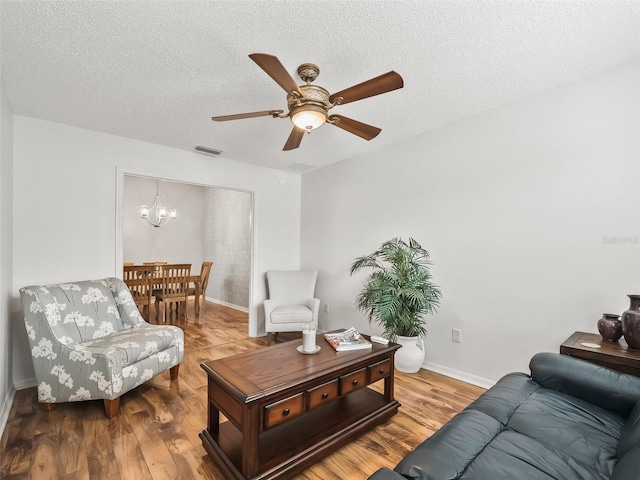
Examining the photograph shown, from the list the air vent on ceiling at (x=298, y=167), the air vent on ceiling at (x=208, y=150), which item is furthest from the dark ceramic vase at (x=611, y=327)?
the air vent on ceiling at (x=208, y=150)

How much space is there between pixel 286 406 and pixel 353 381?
54 centimetres

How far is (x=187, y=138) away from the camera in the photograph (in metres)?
3.39

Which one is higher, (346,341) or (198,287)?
(346,341)

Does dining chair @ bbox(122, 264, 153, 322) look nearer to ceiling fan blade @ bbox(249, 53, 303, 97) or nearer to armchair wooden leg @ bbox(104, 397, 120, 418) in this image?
armchair wooden leg @ bbox(104, 397, 120, 418)

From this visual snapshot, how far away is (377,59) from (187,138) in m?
2.31

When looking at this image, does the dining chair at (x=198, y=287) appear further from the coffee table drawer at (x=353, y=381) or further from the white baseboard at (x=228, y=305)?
the coffee table drawer at (x=353, y=381)

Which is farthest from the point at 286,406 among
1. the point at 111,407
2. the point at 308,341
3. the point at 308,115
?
the point at 308,115

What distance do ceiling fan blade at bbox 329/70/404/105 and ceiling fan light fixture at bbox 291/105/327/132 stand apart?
0.10 meters

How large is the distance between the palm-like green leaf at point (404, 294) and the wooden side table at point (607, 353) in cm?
115

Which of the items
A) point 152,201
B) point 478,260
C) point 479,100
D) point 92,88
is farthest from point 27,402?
point 152,201

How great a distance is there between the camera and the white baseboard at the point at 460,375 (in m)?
2.79

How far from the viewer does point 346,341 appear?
88.4 inches

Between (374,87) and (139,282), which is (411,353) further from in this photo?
(139,282)

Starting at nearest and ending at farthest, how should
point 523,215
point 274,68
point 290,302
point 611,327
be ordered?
point 274,68 < point 611,327 < point 523,215 < point 290,302
